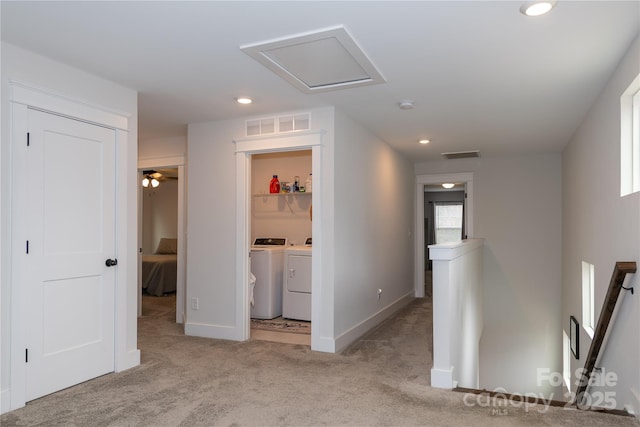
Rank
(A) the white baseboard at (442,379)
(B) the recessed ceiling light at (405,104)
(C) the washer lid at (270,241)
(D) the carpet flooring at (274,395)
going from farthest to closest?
(C) the washer lid at (270,241)
(B) the recessed ceiling light at (405,104)
(A) the white baseboard at (442,379)
(D) the carpet flooring at (274,395)

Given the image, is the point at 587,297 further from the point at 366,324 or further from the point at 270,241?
the point at 270,241

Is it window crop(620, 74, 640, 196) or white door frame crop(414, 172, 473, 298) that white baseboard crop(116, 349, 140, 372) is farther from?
white door frame crop(414, 172, 473, 298)

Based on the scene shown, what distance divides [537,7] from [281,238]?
4.52 meters

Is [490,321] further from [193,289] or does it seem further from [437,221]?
[437,221]

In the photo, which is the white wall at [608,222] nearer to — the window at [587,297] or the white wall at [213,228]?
the window at [587,297]

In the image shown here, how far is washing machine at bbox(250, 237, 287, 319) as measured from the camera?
5500 millimetres

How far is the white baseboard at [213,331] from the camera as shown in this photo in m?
4.39

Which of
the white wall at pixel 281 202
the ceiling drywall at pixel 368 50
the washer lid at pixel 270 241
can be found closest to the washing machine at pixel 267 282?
the washer lid at pixel 270 241

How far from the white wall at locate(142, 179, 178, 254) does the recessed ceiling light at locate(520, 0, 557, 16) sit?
28.3ft

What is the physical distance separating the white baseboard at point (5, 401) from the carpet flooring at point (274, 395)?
48 millimetres

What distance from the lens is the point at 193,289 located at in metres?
4.64

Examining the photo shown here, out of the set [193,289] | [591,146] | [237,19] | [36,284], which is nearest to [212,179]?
[193,289]

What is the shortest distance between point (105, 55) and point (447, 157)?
538cm

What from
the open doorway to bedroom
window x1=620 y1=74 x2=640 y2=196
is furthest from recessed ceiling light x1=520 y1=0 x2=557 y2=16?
the open doorway to bedroom
